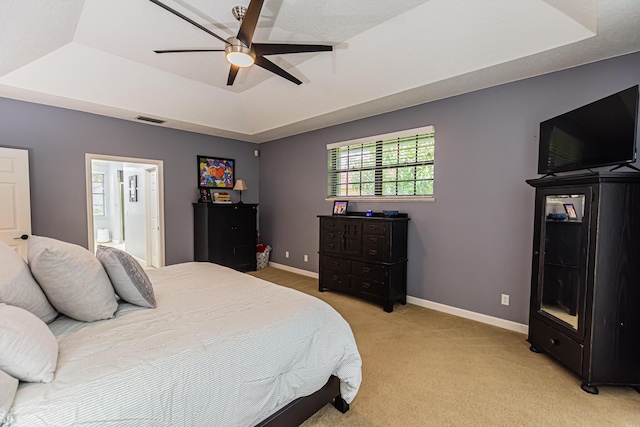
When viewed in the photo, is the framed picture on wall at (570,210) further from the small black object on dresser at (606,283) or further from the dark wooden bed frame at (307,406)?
the dark wooden bed frame at (307,406)

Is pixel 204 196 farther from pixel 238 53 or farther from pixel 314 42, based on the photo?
pixel 238 53

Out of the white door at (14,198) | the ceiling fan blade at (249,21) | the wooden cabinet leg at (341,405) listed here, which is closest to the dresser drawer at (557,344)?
the wooden cabinet leg at (341,405)

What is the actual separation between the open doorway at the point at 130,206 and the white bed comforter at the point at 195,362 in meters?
3.28

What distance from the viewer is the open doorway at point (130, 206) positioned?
4505 millimetres

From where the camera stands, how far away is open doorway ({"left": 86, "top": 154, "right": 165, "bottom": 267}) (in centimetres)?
451

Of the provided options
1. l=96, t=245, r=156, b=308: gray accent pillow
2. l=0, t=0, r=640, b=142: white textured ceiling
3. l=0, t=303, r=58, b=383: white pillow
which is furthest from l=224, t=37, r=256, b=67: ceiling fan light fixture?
l=0, t=303, r=58, b=383: white pillow

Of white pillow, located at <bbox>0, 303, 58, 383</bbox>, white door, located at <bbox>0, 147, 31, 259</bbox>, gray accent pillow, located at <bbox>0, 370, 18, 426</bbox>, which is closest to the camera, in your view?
gray accent pillow, located at <bbox>0, 370, 18, 426</bbox>

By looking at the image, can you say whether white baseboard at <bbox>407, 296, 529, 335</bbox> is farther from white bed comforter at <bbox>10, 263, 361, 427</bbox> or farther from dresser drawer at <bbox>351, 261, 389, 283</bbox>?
white bed comforter at <bbox>10, 263, 361, 427</bbox>

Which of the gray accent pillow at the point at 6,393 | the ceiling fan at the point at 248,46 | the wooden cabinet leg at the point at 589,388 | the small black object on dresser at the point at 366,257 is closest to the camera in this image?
the gray accent pillow at the point at 6,393

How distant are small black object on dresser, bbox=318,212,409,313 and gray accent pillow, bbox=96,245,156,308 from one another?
2554mm

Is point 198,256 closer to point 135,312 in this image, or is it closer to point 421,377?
point 135,312

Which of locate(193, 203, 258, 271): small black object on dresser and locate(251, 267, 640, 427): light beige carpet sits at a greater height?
locate(193, 203, 258, 271): small black object on dresser

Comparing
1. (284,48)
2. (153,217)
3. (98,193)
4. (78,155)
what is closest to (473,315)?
(284,48)

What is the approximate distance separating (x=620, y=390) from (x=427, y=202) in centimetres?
225
